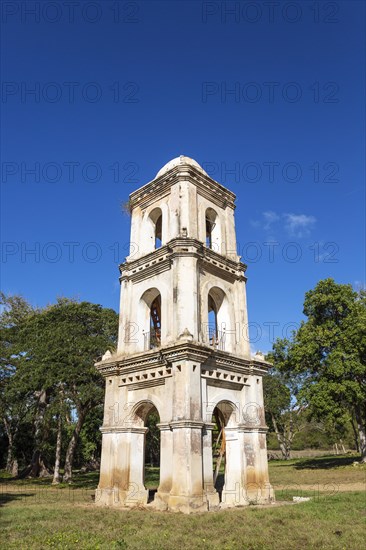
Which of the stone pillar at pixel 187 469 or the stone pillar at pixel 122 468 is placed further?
the stone pillar at pixel 122 468

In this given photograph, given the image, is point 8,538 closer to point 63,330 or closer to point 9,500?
point 9,500

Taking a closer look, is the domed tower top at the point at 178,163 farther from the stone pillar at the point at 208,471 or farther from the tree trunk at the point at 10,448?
the tree trunk at the point at 10,448

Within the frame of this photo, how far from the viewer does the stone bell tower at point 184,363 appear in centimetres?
1222

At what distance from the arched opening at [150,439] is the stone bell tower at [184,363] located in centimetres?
12

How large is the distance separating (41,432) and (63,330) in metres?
9.83

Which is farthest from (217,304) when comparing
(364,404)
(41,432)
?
(41,432)

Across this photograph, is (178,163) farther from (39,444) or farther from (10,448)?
(10,448)

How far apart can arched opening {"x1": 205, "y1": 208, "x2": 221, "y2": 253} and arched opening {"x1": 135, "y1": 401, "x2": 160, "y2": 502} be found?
6695 mm

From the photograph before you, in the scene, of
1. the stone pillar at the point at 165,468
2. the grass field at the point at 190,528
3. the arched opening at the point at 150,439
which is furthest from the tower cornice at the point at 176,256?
the grass field at the point at 190,528

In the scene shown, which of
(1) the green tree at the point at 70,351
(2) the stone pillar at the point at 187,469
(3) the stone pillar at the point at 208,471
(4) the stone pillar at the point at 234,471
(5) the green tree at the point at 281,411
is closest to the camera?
(2) the stone pillar at the point at 187,469

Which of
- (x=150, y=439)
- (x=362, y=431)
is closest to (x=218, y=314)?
(x=362, y=431)

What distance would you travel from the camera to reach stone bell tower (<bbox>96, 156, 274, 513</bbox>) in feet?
40.1

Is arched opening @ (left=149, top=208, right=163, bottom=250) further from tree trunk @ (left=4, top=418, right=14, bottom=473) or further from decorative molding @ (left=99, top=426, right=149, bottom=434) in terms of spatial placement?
tree trunk @ (left=4, top=418, right=14, bottom=473)

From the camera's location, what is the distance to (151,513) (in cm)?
1134
